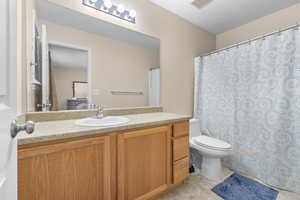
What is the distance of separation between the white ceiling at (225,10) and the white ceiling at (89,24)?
573 mm

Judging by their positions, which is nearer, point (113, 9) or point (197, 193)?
point (197, 193)

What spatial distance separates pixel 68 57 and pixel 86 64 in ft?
0.57

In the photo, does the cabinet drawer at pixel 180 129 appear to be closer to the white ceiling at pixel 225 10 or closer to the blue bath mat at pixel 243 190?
the blue bath mat at pixel 243 190

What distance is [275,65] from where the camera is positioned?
1575 millimetres

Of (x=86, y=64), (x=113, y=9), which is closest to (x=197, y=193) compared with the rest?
(x=86, y=64)

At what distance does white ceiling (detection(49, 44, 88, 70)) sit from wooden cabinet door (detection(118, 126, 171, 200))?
88 cm

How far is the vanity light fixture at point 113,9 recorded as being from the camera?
151 cm

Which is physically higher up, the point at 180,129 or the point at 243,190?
the point at 180,129

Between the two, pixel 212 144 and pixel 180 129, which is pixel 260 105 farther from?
pixel 180 129

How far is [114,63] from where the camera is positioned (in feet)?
5.53

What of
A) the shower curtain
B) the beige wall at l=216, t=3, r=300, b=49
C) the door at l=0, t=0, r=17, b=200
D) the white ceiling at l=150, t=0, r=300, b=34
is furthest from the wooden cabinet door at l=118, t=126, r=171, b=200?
the beige wall at l=216, t=3, r=300, b=49

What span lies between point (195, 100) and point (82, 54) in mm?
1734

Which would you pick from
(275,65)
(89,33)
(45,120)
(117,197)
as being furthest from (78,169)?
(275,65)

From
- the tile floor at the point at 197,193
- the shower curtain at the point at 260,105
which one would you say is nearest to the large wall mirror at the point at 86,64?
the shower curtain at the point at 260,105
